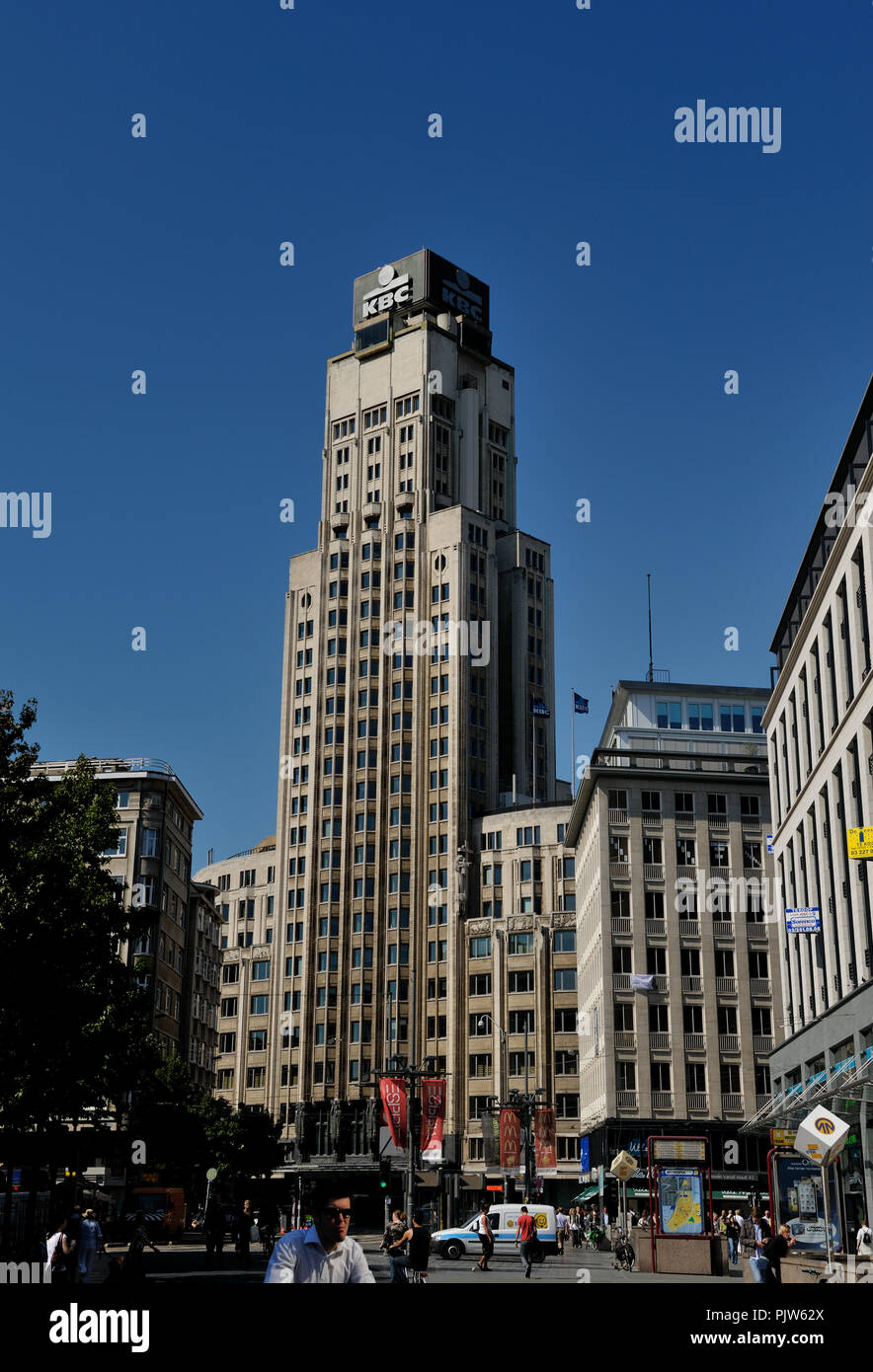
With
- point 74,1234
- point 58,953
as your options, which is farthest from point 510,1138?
point 74,1234

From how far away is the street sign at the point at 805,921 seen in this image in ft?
158

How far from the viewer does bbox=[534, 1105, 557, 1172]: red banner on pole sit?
89.4 meters

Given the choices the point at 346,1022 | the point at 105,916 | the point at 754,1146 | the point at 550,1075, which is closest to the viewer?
the point at 105,916

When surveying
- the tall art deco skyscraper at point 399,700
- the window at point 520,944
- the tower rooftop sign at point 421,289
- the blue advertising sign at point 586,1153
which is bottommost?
the blue advertising sign at point 586,1153

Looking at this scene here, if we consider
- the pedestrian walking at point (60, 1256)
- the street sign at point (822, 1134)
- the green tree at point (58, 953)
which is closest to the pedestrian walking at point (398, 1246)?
the pedestrian walking at point (60, 1256)

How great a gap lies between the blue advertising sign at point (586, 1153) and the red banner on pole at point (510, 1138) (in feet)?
22.7

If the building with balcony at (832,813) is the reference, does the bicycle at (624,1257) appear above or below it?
below

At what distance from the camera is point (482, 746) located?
120500mm

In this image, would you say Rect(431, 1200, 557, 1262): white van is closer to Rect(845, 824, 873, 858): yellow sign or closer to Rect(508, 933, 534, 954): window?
Rect(845, 824, 873, 858): yellow sign

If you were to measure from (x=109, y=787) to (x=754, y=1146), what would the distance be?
51573 millimetres

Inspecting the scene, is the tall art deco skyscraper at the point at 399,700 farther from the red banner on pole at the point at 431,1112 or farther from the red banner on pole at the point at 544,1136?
the red banner on pole at the point at 431,1112

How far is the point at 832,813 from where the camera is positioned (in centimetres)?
4756
